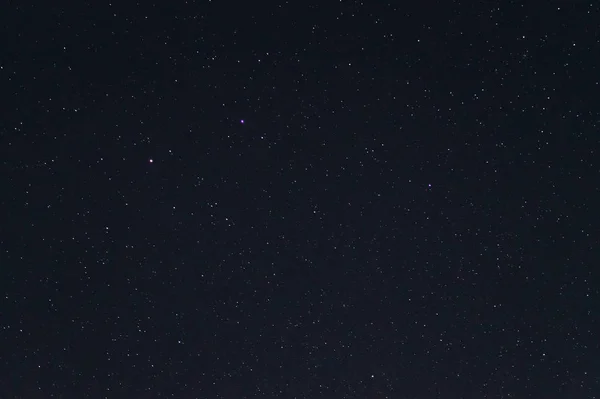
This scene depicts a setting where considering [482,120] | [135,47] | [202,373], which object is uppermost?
[135,47]

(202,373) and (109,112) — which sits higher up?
(109,112)

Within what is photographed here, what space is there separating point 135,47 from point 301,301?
0.44 m

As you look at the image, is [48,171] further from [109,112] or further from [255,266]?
[255,266]

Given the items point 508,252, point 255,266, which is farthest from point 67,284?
point 508,252

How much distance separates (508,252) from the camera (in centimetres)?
77

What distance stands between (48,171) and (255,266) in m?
0.34

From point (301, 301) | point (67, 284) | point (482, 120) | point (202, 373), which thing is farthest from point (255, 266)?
point (482, 120)

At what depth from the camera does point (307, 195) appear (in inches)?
30.6

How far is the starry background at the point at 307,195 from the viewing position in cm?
75

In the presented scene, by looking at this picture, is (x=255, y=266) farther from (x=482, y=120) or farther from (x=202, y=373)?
(x=482, y=120)

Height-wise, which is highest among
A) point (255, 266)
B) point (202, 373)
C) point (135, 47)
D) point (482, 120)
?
point (135, 47)

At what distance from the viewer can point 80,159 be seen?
2.57 ft

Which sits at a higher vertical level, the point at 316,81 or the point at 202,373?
the point at 316,81

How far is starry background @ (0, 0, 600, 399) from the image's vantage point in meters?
0.75
